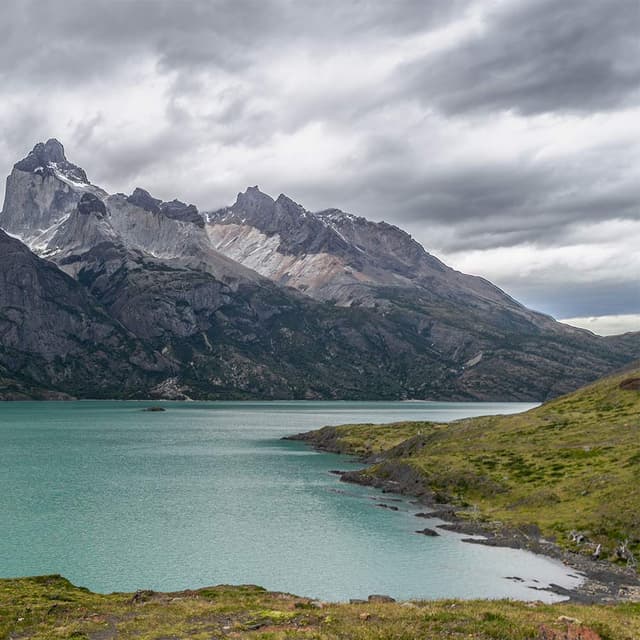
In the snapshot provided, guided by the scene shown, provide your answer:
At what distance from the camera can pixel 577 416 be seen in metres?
148

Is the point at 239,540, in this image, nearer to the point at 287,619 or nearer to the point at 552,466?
the point at 287,619

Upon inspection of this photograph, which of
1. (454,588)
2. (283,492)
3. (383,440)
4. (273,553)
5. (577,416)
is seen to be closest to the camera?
(454,588)

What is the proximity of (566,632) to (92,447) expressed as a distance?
188464mm

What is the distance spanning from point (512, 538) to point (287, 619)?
55.9 m

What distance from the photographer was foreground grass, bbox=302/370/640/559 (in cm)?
8456

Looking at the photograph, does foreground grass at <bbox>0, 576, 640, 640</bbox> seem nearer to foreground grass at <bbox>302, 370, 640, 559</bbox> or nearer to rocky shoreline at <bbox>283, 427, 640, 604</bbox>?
rocky shoreline at <bbox>283, 427, 640, 604</bbox>

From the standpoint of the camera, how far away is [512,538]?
280 ft

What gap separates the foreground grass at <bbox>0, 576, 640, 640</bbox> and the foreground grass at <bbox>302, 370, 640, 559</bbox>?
40.5 metres

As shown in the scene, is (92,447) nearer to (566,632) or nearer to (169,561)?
(169,561)

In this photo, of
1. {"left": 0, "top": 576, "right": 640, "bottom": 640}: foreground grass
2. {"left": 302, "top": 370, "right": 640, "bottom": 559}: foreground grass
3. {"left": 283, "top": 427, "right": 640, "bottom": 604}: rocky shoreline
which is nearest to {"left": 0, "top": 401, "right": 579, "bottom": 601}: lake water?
{"left": 283, "top": 427, "right": 640, "bottom": 604}: rocky shoreline

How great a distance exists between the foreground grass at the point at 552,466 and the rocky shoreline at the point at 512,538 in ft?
4.59

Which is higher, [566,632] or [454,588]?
[566,632]

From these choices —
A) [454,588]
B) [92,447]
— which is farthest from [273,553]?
[92,447]

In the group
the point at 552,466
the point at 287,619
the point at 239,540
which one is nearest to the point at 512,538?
the point at 552,466
